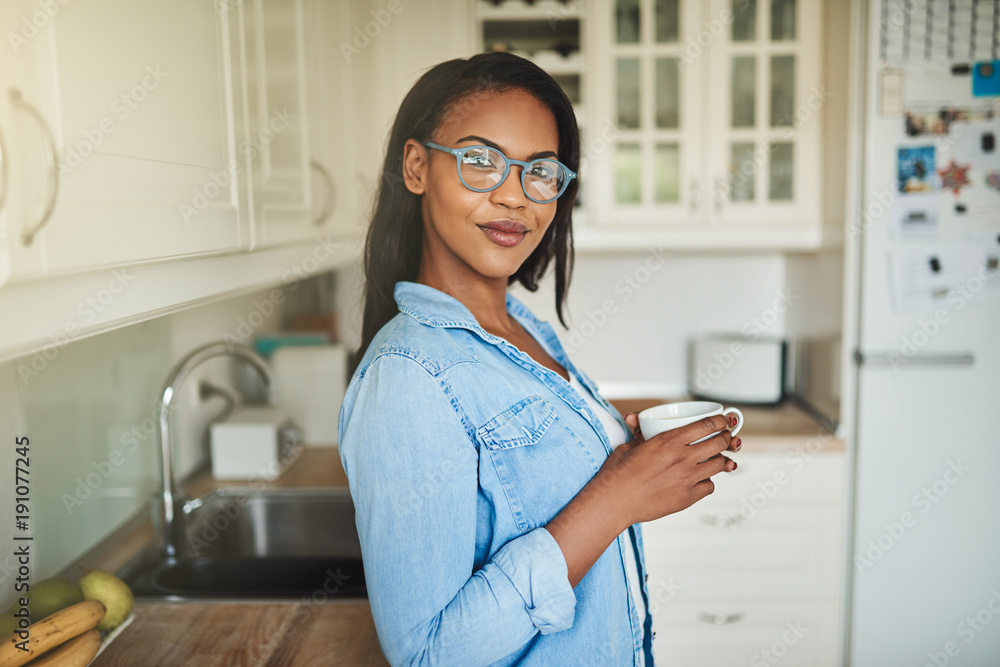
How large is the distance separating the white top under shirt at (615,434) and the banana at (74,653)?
68 cm

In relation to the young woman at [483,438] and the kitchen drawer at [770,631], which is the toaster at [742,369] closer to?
the kitchen drawer at [770,631]

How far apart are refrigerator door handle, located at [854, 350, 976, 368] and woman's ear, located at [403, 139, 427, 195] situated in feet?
5.14

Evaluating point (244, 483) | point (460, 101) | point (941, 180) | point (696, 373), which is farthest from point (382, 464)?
point (696, 373)

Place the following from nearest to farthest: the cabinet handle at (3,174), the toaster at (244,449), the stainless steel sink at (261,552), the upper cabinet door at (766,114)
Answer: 1. the cabinet handle at (3,174)
2. the stainless steel sink at (261,552)
3. the toaster at (244,449)
4. the upper cabinet door at (766,114)

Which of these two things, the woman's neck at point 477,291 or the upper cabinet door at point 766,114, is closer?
the woman's neck at point 477,291

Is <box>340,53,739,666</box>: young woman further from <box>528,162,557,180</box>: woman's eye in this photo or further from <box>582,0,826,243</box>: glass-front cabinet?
<box>582,0,826,243</box>: glass-front cabinet

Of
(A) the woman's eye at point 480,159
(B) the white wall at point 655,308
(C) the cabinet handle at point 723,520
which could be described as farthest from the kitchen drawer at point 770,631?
(A) the woman's eye at point 480,159

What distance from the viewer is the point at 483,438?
2.70ft

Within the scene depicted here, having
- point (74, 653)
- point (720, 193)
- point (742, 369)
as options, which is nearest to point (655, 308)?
point (742, 369)

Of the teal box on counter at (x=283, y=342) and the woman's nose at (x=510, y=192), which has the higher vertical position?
the woman's nose at (x=510, y=192)

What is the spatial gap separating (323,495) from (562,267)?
870 mm

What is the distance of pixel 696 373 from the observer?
2.63 metres

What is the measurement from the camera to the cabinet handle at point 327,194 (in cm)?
171

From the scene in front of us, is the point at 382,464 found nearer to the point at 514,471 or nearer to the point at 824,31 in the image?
the point at 514,471
